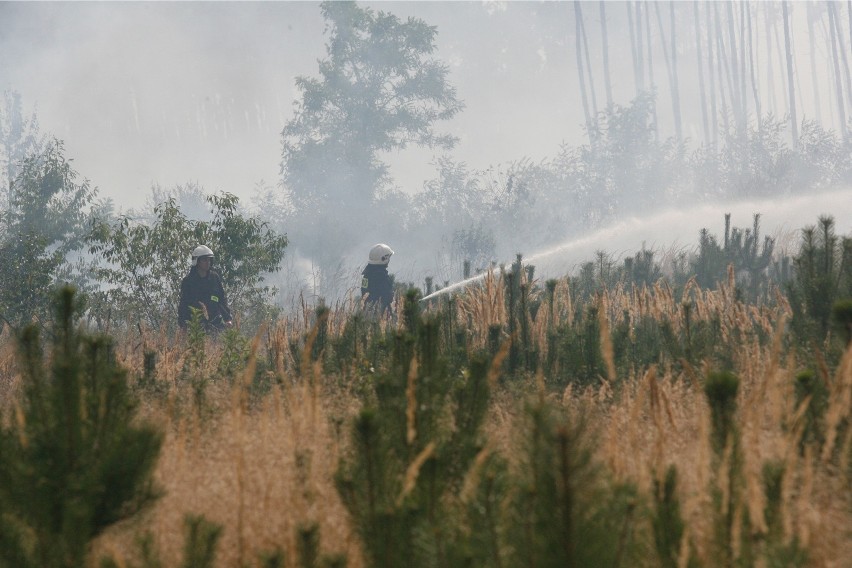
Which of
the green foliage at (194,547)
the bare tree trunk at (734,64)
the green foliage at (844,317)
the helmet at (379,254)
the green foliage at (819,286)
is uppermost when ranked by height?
the bare tree trunk at (734,64)

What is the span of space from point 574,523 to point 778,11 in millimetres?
75281

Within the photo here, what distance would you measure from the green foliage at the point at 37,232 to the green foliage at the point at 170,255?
3.07ft

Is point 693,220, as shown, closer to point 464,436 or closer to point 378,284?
point 378,284

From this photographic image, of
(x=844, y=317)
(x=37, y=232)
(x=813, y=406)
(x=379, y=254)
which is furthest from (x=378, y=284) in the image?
(x=844, y=317)

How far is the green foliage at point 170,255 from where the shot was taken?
39.8 ft

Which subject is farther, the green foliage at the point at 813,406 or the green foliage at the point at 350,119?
the green foliage at the point at 350,119

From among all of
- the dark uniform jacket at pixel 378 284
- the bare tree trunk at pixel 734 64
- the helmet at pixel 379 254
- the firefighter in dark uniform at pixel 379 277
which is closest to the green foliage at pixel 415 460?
the helmet at pixel 379 254

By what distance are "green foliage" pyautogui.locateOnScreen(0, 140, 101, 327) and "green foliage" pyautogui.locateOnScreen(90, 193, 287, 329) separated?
935mm

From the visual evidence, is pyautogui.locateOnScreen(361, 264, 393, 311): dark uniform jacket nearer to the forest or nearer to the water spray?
the forest

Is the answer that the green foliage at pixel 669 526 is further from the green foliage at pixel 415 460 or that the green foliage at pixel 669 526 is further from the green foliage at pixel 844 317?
the green foliage at pixel 844 317

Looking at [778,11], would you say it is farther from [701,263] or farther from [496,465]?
[496,465]

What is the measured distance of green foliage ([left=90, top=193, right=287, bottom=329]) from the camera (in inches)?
477

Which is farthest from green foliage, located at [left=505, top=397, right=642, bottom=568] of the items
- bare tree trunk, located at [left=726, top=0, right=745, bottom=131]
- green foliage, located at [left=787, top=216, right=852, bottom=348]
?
bare tree trunk, located at [left=726, top=0, right=745, bottom=131]

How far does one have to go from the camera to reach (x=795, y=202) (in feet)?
116
